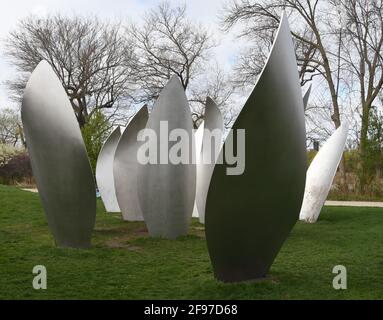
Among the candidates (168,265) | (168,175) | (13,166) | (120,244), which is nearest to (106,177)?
(168,175)

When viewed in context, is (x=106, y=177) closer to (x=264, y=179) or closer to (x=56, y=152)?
(x=56, y=152)

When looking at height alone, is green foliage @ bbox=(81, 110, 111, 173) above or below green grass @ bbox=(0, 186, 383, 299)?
above

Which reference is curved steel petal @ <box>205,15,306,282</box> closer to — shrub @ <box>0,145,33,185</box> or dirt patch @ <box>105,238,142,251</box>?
dirt patch @ <box>105,238,142,251</box>

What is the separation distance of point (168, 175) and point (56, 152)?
2.42 metres

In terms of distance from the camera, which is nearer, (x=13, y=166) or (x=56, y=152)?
(x=56, y=152)

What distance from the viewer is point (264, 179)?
5.67 metres

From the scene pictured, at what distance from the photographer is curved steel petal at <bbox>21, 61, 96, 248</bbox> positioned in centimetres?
809

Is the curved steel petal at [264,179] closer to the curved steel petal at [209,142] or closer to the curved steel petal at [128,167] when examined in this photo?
the curved steel petal at [209,142]

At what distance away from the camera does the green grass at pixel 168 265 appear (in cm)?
583

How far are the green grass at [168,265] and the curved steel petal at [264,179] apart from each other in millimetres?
436

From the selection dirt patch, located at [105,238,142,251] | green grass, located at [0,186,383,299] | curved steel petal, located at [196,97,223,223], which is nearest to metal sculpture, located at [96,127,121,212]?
green grass, located at [0,186,383,299]

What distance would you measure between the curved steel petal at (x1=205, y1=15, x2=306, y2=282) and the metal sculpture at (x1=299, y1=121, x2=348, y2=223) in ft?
22.7

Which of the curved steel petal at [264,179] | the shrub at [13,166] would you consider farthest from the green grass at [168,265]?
the shrub at [13,166]

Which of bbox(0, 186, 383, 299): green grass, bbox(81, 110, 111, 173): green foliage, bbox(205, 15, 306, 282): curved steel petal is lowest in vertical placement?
bbox(0, 186, 383, 299): green grass
